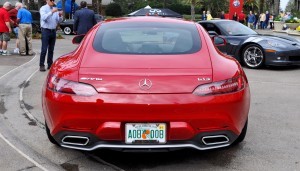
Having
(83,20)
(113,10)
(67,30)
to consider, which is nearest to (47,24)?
(83,20)

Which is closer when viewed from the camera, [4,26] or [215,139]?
[215,139]

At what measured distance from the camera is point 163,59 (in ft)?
12.6

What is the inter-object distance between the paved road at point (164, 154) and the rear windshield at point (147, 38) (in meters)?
1.04

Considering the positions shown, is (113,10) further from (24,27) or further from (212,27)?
(212,27)

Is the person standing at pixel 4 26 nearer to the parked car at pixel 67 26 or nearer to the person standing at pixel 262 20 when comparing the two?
the parked car at pixel 67 26

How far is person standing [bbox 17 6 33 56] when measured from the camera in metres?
12.3

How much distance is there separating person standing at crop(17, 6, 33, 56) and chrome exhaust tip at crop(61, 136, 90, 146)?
30.9 ft

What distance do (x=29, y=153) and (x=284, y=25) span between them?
26700 mm

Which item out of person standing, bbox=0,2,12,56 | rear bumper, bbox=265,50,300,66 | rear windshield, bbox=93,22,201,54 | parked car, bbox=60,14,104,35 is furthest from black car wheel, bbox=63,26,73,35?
rear windshield, bbox=93,22,201,54

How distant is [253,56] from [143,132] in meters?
7.64

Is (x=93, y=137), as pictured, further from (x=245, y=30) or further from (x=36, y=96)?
(x=245, y=30)

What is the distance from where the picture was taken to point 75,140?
3.66 meters

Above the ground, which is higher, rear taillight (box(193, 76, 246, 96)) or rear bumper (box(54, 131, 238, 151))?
rear taillight (box(193, 76, 246, 96))

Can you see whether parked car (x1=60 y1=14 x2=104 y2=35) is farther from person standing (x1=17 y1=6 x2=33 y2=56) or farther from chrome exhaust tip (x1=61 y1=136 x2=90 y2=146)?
chrome exhaust tip (x1=61 y1=136 x2=90 y2=146)
